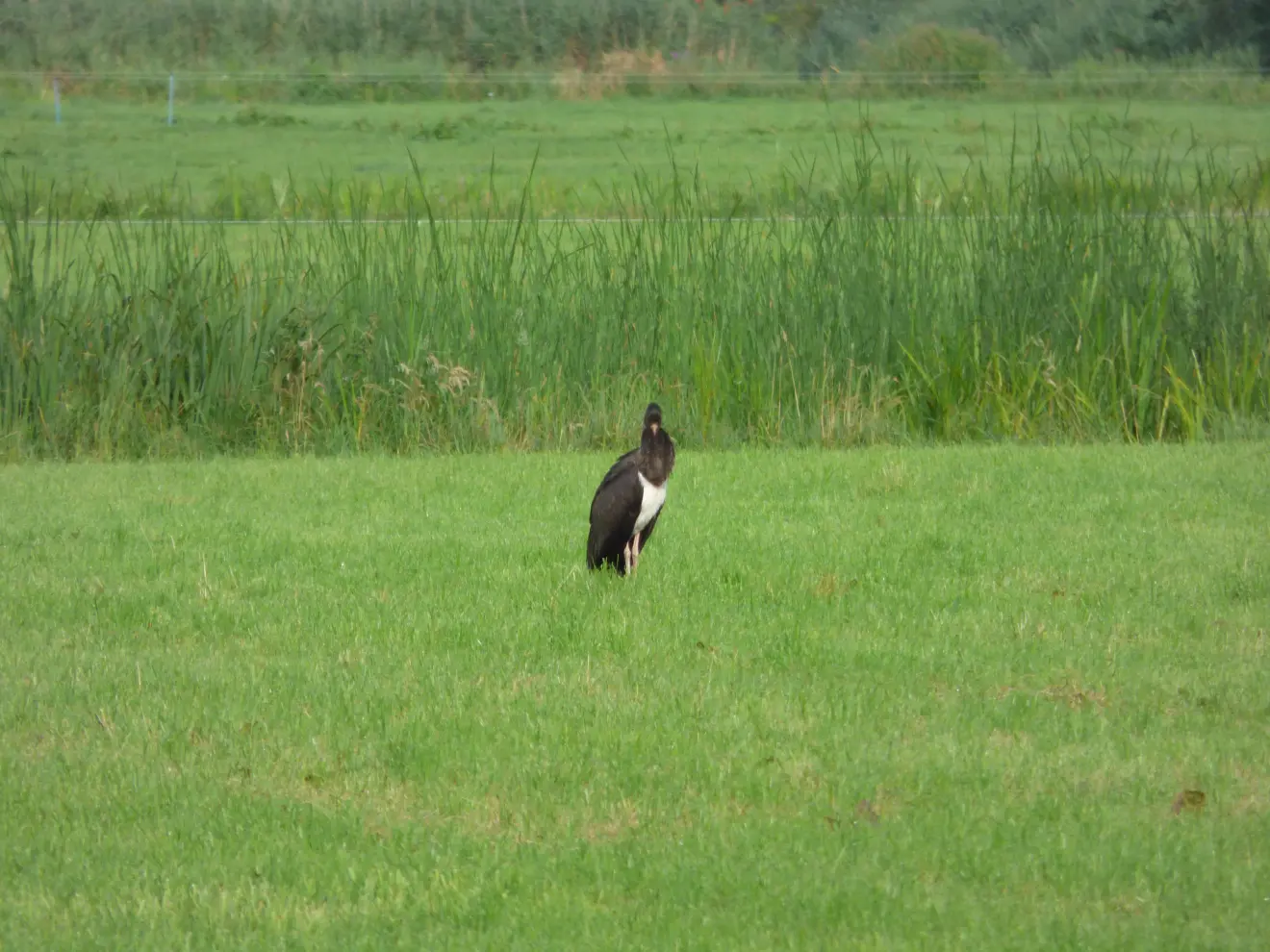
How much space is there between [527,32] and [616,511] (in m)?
31.6

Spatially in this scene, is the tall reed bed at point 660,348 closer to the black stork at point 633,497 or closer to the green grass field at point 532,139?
the black stork at point 633,497

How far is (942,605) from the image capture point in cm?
618

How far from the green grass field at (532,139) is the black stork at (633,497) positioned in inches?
567

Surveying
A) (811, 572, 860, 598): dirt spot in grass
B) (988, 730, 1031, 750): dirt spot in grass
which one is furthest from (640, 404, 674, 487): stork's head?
(988, 730, 1031, 750): dirt spot in grass

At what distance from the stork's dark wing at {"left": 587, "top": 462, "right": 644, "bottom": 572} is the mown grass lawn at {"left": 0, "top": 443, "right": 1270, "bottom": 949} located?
0.52 ft

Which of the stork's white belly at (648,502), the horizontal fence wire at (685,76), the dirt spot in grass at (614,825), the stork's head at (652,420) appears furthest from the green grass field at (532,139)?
the dirt spot in grass at (614,825)

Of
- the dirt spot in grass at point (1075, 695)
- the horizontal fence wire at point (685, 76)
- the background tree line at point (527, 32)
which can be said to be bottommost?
the dirt spot in grass at point (1075, 695)

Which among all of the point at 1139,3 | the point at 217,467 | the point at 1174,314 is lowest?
the point at 217,467

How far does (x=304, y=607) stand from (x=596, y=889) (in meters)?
2.53

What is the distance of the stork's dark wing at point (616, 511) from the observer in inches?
244

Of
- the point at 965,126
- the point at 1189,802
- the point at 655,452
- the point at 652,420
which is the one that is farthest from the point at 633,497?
the point at 965,126

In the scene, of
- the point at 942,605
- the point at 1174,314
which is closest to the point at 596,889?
the point at 942,605

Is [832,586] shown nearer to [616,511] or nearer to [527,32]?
[616,511]

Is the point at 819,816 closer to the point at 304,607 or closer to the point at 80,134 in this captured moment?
the point at 304,607
